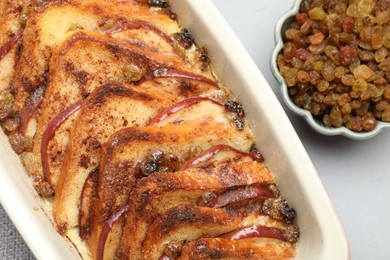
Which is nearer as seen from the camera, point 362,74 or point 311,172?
point 311,172

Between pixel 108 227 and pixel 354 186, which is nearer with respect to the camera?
pixel 108 227

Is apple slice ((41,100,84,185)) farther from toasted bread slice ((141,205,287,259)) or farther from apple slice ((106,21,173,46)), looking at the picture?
toasted bread slice ((141,205,287,259))

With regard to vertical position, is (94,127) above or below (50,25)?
below

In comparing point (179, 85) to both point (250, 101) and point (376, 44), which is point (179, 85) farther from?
point (376, 44)

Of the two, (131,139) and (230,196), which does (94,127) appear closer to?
(131,139)

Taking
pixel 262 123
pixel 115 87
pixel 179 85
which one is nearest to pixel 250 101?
pixel 262 123

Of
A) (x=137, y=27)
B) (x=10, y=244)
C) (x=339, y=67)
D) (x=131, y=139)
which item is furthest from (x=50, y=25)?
(x=339, y=67)
